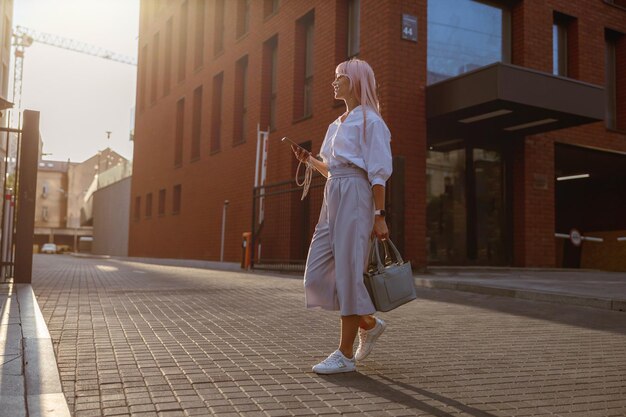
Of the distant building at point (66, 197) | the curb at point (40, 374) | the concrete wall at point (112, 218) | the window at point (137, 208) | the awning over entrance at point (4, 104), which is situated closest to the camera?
the curb at point (40, 374)

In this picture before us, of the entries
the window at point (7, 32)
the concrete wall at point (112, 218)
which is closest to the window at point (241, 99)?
the concrete wall at point (112, 218)

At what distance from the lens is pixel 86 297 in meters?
7.38

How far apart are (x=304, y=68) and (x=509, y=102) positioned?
22.8 ft

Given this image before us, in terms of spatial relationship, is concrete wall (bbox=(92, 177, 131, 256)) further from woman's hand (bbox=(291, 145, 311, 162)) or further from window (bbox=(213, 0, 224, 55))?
woman's hand (bbox=(291, 145, 311, 162))

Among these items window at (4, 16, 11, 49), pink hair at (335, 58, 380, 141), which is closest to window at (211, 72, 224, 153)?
pink hair at (335, 58, 380, 141)

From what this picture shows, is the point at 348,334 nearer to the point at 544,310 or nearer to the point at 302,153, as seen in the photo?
the point at 302,153

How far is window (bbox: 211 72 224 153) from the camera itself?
2167cm

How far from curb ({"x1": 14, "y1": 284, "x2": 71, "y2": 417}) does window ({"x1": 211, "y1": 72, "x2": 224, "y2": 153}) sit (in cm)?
1703

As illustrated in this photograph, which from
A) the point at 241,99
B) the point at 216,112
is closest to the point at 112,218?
the point at 216,112

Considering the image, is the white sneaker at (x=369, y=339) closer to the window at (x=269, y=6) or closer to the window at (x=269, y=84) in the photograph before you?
the window at (x=269, y=84)

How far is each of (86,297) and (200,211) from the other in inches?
575

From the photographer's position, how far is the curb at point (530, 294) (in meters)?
6.88

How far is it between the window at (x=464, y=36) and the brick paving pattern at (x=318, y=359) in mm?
8006

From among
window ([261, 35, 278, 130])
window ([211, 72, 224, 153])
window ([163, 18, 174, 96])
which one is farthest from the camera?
window ([163, 18, 174, 96])
